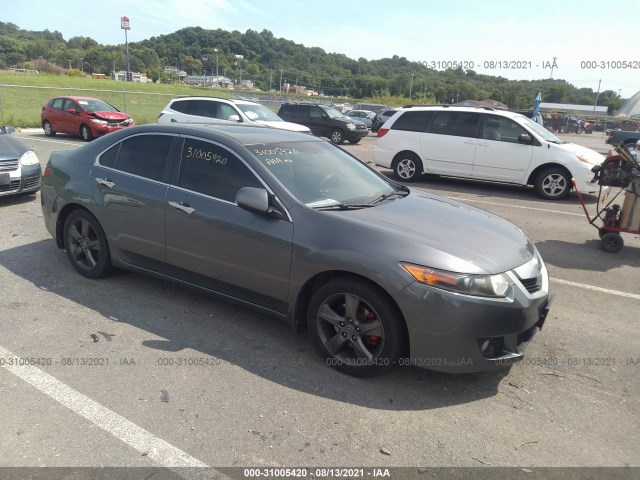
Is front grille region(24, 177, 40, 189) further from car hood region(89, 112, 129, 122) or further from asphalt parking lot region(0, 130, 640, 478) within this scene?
car hood region(89, 112, 129, 122)

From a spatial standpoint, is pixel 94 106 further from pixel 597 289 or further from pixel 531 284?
pixel 531 284

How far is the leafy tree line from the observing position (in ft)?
219

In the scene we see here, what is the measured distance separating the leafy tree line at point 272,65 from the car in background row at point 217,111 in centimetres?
4647

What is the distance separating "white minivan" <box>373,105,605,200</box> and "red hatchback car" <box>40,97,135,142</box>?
10645mm

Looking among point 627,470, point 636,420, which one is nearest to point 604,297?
point 636,420

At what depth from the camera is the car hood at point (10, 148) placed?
7697mm

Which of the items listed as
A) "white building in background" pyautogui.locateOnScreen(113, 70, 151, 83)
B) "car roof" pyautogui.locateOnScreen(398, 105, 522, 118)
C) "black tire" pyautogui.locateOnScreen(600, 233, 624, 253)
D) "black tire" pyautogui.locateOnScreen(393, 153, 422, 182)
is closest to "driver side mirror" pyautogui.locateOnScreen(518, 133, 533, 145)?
"car roof" pyautogui.locateOnScreen(398, 105, 522, 118)

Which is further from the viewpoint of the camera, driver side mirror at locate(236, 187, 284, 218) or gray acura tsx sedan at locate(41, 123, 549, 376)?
driver side mirror at locate(236, 187, 284, 218)

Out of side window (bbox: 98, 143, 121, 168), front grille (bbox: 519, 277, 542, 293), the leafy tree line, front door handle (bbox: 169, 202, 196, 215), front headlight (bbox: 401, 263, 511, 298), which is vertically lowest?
front grille (bbox: 519, 277, 542, 293)

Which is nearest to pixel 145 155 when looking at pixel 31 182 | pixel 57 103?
pixel 31 182

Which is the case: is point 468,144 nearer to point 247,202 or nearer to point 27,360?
point 247,202

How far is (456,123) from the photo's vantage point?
37.1 feet

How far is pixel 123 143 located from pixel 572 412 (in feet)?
14.1

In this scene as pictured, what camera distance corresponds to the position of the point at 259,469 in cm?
260
